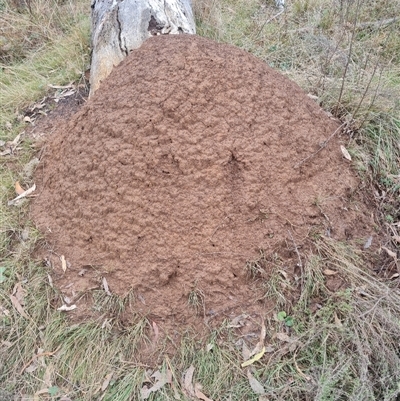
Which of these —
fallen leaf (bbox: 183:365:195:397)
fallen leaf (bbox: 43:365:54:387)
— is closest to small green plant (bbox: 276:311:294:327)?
fallen leaf (bbox: 183:365:195:397)

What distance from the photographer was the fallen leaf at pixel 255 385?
Result: 187 cm

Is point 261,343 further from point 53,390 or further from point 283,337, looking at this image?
point 53,390

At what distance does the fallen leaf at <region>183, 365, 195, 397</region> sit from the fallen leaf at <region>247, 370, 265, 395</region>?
0.26 m

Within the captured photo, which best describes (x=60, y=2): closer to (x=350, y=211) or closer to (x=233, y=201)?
(x=233, y=201)

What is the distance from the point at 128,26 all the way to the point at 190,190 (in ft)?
4.52

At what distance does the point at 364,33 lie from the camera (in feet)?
13.0

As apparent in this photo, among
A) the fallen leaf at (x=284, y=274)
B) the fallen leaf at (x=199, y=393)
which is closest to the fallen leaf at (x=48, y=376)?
the fallen leaf at (x=199, y=393)

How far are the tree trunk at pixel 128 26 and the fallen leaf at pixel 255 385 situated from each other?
2125 millimetres

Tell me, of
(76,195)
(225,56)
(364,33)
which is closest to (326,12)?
(364,33)

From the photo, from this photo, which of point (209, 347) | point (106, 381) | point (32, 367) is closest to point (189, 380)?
point (209, 347)

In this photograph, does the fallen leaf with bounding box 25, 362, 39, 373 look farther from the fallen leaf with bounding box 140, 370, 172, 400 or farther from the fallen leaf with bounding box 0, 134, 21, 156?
the fallen leaf with bounding box 0, 134, 21, 156

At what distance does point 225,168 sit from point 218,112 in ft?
0.98

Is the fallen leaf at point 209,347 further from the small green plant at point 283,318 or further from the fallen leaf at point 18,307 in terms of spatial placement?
the fallen leaf at point 18,307

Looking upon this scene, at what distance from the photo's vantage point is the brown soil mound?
2090 mm
